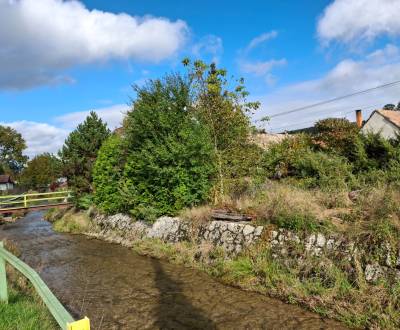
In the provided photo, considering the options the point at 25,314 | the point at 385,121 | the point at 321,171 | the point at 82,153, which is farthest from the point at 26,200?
the point at 385,121

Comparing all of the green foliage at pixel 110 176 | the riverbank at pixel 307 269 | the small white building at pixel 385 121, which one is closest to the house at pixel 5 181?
the green foliage at pixel 110 176

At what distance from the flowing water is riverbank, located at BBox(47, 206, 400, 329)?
0.30 m

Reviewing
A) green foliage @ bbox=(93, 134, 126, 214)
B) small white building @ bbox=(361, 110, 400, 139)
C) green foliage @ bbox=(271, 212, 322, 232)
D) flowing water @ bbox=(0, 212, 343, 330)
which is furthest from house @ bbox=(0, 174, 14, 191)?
green foliage @ bbox=(271, 212, 322, 232)

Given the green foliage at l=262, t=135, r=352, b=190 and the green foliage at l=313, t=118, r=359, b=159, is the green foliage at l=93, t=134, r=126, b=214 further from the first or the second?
the green foliage at l=313, t=118, r=359, b=159

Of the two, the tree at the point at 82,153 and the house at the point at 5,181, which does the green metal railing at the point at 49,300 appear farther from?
the house at the point at 5,181

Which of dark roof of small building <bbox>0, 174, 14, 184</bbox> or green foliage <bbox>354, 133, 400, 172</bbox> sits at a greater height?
dark roof of small building <bbox>0, 174, 14, 184</bbox>

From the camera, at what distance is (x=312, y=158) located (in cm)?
1345

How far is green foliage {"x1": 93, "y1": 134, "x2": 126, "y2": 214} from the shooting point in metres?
16.5

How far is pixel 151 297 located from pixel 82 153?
14360 millimetres

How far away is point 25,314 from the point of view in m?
4.95

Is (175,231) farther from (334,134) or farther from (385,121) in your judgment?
(385,121)

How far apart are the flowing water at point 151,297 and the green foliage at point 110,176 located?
12.5 ft

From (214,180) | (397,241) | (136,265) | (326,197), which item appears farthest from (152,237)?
(397,241)

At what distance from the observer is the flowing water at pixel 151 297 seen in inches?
266
